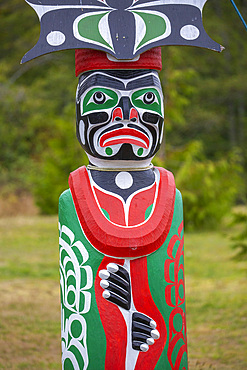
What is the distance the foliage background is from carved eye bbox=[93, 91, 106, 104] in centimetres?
793

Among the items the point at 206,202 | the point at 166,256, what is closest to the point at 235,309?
the point at 166,256

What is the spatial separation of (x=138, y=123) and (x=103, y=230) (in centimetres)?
62

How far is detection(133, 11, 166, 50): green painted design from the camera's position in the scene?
3115 millimetres

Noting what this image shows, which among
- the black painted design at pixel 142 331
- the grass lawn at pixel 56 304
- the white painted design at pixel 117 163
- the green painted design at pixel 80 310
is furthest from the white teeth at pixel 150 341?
the grass lawn at pixel 56 304

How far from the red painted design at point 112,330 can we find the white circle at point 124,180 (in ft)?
1.35

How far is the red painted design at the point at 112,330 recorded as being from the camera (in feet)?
9.98

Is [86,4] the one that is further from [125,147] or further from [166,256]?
[166,256]

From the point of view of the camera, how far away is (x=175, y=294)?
3.21m

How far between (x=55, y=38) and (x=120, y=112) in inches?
20.3

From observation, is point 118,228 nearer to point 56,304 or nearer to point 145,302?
point 145,302

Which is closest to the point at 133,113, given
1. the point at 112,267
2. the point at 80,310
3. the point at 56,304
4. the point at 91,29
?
the point at 91,29

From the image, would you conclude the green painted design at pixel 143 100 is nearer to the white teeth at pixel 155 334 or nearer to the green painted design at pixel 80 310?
the green painted design at pixel 80 310

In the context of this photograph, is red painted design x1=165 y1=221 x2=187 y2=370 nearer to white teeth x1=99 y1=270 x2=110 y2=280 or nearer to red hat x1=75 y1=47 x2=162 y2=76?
white teeth x1=99 y1=270 x2=110 y2=280

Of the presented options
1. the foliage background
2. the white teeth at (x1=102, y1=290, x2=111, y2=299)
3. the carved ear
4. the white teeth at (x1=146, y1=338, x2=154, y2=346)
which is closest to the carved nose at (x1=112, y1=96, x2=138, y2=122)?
the carved ear
